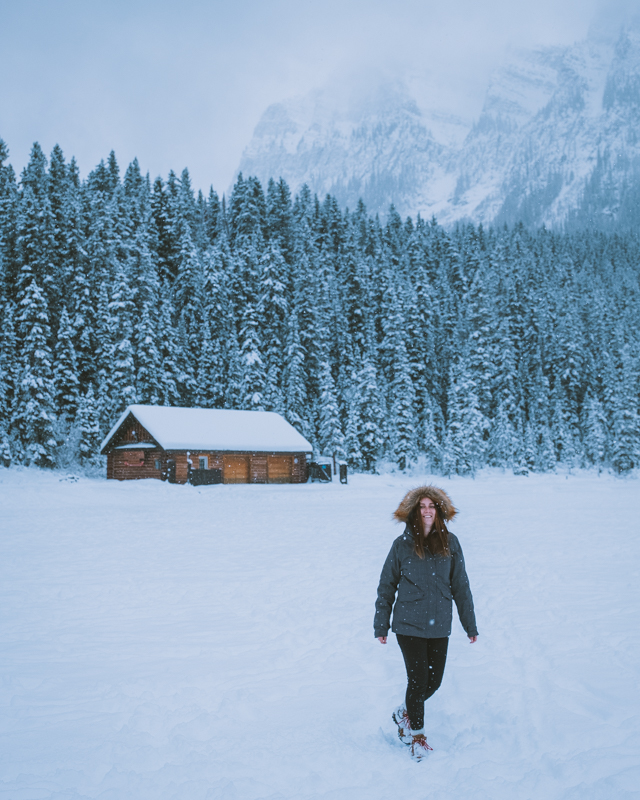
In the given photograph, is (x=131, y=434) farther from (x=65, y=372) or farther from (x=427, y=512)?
(x=427, y=512)

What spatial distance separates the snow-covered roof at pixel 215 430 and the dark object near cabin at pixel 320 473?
5.74 feet

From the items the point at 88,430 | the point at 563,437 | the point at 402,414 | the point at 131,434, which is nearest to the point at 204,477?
the point at 131,434

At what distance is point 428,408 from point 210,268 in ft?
76.5

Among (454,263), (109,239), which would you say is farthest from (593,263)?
A: (109,239)

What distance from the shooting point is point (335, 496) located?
30547 mm

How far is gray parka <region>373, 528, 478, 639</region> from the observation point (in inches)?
158

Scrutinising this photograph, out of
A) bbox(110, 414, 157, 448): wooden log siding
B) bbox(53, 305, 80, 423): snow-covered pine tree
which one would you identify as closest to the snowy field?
bbox(110, 414, 157, 448): wooden log siding

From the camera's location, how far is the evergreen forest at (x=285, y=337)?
3956 cm

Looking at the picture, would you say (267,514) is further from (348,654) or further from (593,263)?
(593,263)

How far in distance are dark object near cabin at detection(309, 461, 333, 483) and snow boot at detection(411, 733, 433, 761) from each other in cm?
3539

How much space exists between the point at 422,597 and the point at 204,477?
30488 millimetres

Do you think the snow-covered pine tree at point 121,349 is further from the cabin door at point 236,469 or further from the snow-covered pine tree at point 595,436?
the snow-covered pine tree at point 595,436

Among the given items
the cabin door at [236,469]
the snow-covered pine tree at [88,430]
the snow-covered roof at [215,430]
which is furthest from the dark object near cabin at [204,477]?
the snow-covered pine tree at [88,430]

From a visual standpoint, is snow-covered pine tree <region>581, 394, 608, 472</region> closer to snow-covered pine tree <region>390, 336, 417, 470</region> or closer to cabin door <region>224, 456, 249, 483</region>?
snow-covered pine tree <region>390, 336, 417, 470</region>
